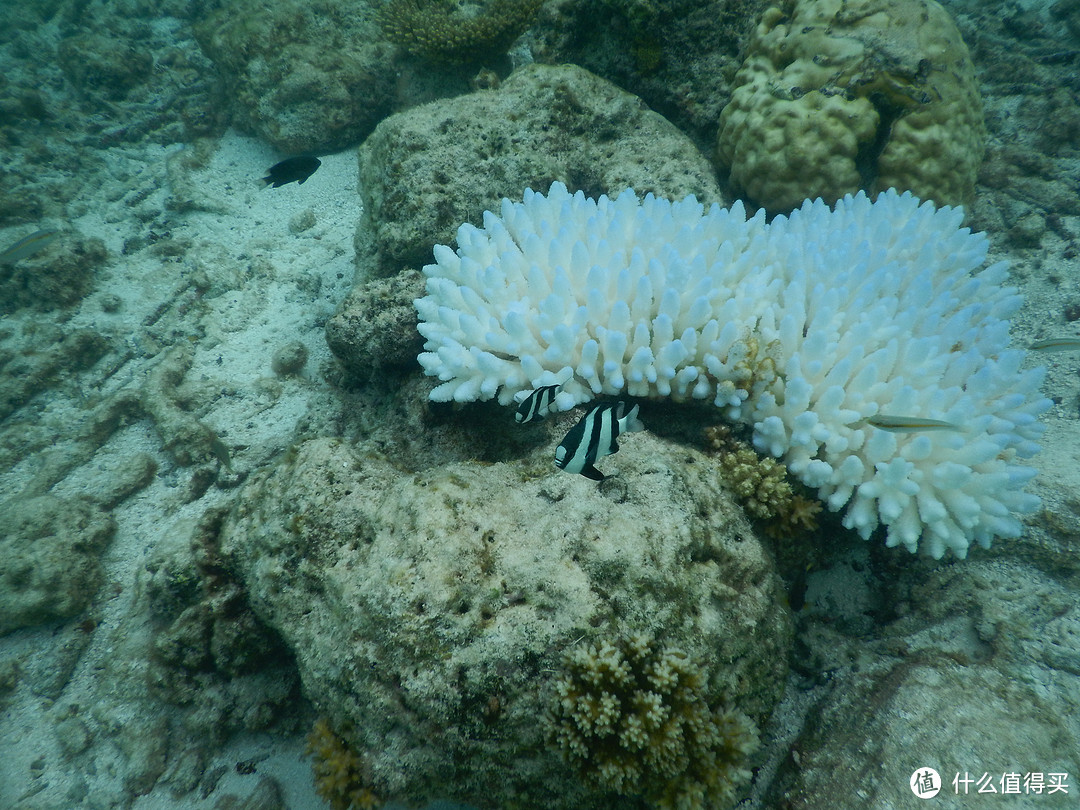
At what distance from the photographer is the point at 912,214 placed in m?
3.24

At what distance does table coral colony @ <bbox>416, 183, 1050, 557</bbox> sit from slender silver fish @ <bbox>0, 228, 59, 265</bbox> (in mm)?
5938

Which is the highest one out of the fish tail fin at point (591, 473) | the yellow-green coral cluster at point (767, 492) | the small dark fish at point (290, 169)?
the small dark fish at point (290, 169)

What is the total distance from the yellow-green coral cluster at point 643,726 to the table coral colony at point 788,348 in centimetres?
119

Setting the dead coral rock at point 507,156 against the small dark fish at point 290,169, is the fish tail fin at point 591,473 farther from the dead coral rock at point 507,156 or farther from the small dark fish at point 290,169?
the small dark fish at point 290,169

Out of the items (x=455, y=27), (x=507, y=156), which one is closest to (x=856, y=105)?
(x=507, y=156)

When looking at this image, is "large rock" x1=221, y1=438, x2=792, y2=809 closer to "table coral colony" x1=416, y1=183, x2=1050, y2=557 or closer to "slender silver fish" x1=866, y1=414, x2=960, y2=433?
"table coral colony" x1=416, y1=183, x2=1050, y2=557

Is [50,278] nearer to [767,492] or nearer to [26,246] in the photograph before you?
[26,246]

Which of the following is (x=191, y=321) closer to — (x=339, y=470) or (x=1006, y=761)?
(x=339, y=470)

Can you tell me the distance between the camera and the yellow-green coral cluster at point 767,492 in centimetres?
246

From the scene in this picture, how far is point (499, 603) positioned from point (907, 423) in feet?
6.41

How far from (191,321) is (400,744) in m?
5.59

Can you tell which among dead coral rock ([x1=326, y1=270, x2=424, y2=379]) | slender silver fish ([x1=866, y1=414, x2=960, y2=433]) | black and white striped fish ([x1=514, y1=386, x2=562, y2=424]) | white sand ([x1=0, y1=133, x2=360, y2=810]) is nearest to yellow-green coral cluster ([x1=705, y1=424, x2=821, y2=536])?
slender silver fish ([x1=866, y1=414, x2=960, y2=433])
